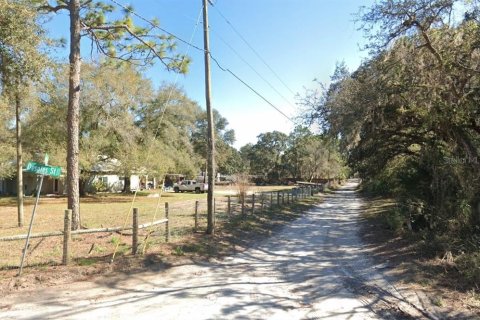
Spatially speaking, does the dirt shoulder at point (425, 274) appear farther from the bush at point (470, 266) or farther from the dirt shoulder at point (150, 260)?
the dirt shoulder at point (150, 260)

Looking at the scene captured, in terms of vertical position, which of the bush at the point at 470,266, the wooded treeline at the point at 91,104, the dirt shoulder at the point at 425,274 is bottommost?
the dirt shoulder at the point at 425,274

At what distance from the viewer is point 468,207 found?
11.1 metres

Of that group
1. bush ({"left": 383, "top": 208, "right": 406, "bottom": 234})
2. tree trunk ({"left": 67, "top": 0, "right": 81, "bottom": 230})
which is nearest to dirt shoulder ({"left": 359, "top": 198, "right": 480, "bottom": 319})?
bush ({"left": 383, "top": 208, "right": 406, "bottom": 234})

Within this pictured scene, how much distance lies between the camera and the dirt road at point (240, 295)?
5914 millimetres

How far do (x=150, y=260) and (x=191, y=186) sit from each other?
129ft

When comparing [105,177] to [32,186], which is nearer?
[32,186]

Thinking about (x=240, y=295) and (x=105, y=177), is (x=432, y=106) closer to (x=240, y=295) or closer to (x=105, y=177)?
(x=240, y=295)

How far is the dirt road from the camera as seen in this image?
5.91 meters

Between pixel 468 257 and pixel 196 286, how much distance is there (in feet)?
18.2

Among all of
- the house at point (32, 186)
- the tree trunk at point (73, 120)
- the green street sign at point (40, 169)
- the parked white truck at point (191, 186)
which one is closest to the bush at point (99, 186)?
the house at point (32, 186)

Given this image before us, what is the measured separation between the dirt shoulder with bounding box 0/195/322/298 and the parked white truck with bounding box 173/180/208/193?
105 feet

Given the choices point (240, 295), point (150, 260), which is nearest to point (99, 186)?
point (150, 260)

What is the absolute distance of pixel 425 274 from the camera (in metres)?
8.19

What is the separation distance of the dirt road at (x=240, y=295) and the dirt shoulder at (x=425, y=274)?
0.34 metres
